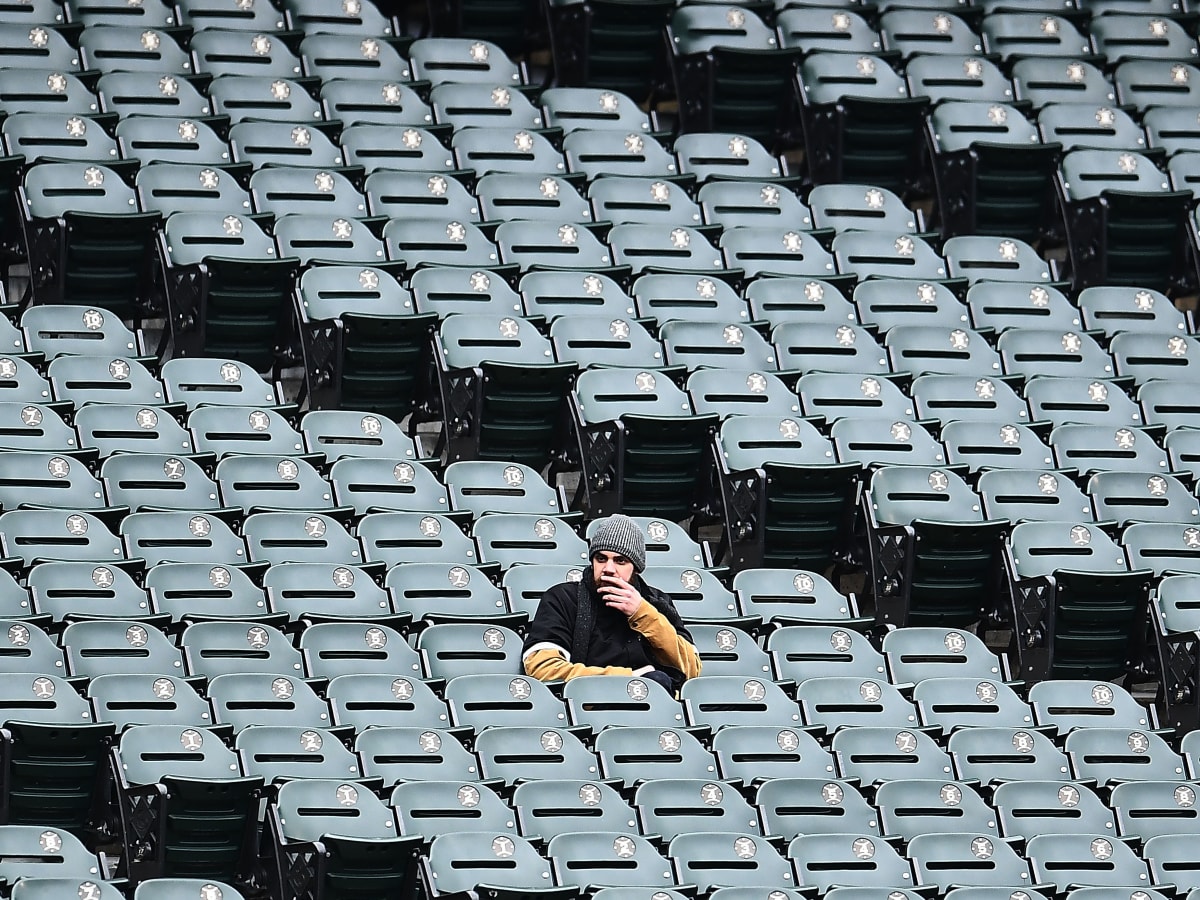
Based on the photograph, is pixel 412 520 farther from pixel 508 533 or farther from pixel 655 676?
pixel 655 676

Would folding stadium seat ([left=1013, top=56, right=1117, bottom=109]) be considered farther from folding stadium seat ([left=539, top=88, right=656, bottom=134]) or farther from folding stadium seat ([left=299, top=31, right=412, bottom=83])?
folding stadium seat ([left=299, top=31, right=412, bottom=83])

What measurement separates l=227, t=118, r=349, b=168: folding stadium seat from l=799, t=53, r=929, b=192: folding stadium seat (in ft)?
8.56

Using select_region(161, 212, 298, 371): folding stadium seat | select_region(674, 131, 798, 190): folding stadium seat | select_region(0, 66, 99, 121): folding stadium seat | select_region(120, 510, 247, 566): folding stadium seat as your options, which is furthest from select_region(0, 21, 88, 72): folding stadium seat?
select_region(120, 510, 247, 566): folding stadium seat

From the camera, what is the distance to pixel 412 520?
33.0 ft

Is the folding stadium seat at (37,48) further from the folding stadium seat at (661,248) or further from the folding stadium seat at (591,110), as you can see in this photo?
the folding stadium seat at (661,248)

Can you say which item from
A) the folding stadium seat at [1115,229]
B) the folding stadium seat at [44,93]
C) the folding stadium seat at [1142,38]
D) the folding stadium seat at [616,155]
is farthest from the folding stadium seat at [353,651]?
the folding stadium seat at [1142,38]

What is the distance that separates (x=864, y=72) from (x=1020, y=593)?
400 cm

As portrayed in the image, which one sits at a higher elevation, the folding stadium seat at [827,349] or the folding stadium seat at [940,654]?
the folding stadium seat at [827,349]

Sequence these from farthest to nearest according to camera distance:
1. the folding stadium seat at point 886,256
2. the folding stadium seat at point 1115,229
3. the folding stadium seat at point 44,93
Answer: the folding stadium seat at point 1115,229
the folding stadium seat at point 886,256
the folding stadium seat at point 44,93

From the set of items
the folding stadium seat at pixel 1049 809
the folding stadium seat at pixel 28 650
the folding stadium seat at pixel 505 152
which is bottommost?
the folding stadium seat at pixel 1049 809

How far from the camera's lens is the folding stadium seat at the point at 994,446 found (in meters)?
11.2

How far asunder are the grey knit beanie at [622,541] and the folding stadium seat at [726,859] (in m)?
1.06

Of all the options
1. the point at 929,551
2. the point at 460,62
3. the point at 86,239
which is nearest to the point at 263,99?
the point at 460,62

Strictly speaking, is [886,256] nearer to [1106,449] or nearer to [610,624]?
[1106,449]
